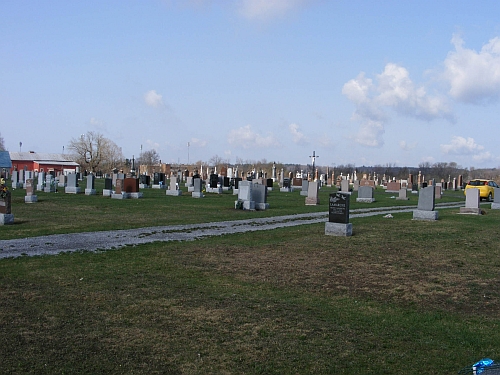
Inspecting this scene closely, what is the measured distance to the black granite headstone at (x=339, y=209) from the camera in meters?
15.0

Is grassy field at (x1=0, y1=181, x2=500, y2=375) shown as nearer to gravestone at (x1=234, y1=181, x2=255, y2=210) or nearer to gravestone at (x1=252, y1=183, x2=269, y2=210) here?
gravestone at (x1=234, y1=181, x2=255, y2=210)

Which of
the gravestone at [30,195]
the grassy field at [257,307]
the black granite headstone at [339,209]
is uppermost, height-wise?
the black granite headstone at [339,209]

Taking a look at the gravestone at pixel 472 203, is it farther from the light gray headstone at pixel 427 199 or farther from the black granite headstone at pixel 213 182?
the black granite headstone at pixel 213 182

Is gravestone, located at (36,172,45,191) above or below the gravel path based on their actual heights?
above

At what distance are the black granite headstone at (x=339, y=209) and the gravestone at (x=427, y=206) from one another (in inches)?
228

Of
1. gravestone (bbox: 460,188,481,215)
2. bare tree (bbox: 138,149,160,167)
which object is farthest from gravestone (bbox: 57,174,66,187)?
bare tree (bbox: 138,149,160,167)

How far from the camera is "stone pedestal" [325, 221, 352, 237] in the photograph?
1489 centimetres

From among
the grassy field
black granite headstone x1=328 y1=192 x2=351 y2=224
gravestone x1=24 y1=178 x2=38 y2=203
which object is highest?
black granite headstone x1=328 y1=192 x2=351 y2=224

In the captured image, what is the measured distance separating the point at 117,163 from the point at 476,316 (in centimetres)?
10091

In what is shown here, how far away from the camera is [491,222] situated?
19438 mm

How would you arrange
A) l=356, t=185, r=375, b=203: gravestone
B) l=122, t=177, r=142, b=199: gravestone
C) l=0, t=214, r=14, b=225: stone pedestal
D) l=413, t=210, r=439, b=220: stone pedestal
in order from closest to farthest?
l=0, t=214, r=14, b=225: stone pedestal < l=413, t=210, r=439, b=220: stone pedestal < l=122, t=177, r=142, b=199: gravestone < l=356, t=185, r=375, b=203: gravestone

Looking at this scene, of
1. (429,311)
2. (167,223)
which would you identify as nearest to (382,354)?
(429,311)

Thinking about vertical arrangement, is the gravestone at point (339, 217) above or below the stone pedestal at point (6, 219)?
above

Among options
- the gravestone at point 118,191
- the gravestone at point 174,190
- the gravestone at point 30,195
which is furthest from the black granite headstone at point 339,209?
the gravestone at point 174,190
